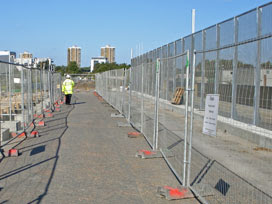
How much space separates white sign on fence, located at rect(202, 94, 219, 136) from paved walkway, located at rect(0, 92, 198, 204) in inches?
44.1

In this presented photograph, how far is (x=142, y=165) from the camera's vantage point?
7375 millimetres

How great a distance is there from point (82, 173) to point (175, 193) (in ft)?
6.65

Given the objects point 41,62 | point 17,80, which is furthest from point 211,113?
point 41,62

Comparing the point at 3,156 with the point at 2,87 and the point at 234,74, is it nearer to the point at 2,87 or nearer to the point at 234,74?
the point at 2,87

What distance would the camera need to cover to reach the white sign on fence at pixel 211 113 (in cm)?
479

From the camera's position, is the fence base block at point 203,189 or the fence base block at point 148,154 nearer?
the fence base block at point 203,189

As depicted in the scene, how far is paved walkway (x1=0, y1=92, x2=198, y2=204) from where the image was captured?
540 centimetres

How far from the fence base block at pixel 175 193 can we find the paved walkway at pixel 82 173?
11 centimetres

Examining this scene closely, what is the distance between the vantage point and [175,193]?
538cm

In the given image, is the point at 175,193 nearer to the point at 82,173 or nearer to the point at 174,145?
the point at 82,173

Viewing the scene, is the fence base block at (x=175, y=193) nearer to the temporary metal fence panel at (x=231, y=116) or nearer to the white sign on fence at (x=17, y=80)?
the temporary metal fence panel at (x=231, y=116)

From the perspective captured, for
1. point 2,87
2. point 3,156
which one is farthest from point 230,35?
point 3,156

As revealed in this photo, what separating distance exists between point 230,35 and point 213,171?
22.7 ft

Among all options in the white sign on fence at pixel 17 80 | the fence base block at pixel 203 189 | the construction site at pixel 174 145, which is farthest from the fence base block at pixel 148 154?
the white sign on fence at pixel 17 80
